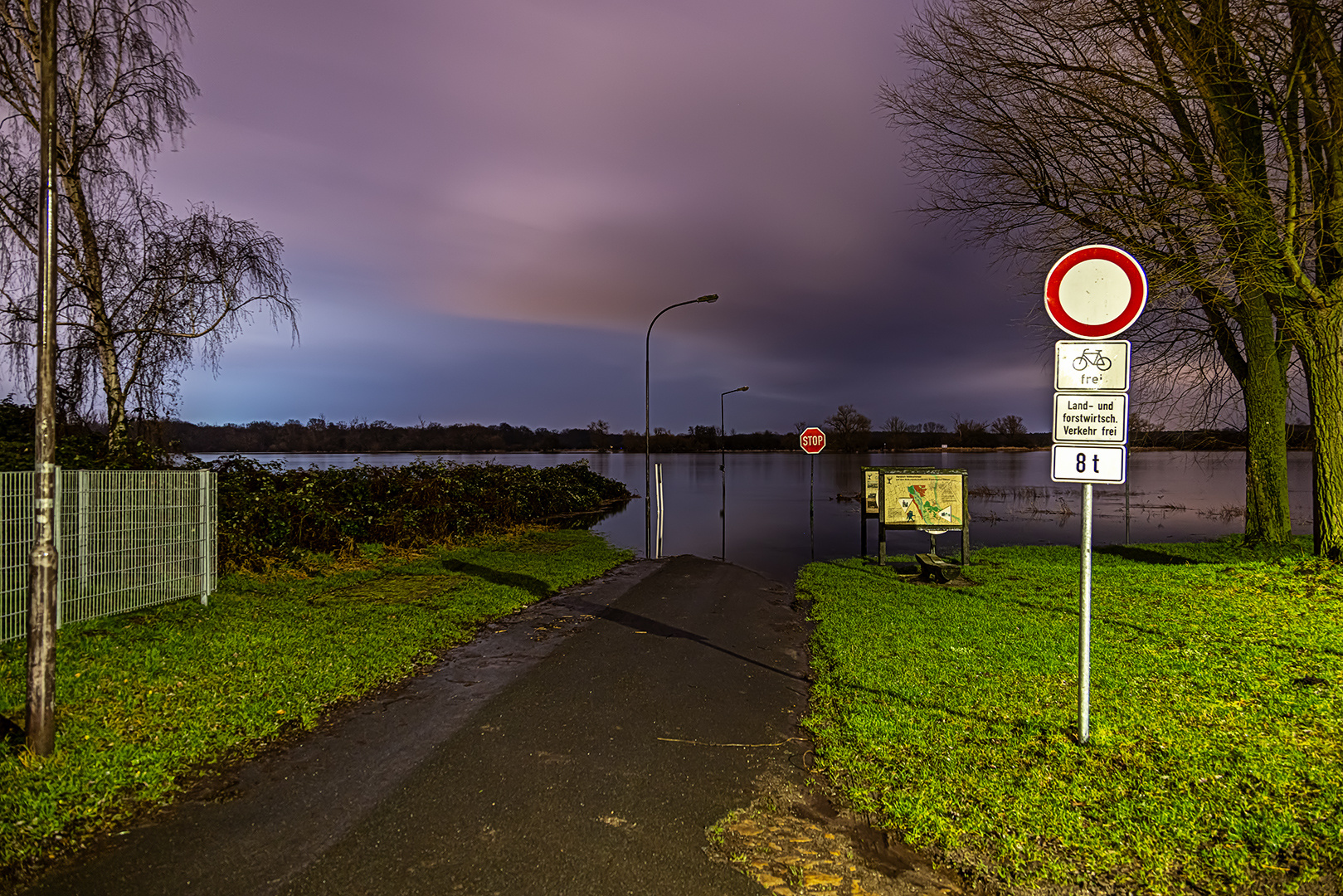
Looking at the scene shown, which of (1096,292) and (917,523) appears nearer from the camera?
(1096,292)

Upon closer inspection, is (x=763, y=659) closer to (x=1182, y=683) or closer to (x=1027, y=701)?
(x=1027, y=701)

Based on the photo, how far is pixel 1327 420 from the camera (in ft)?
33.7

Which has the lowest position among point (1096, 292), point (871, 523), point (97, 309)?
point (871, 523)

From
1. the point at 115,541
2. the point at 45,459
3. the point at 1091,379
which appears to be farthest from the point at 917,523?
the point at 45,459

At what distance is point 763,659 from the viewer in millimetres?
7109

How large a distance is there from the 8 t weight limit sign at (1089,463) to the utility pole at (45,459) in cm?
639

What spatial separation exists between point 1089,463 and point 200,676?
24.2ft

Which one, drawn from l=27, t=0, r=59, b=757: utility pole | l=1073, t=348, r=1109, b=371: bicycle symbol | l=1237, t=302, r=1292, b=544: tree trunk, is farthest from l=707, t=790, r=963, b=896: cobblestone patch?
l=1237, t=302, r=1292, b=544: tree trunk

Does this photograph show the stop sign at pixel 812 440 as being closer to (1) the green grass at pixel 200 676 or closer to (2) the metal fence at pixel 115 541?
(1) the green grass at pixel 200 676

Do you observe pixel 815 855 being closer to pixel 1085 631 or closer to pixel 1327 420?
pixel 1085 631

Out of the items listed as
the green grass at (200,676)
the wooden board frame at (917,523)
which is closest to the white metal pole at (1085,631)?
the green grass at (200,676)

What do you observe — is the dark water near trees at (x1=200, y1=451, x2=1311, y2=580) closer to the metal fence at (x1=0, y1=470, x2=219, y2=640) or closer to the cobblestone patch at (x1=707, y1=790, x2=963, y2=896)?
the metal fence at (x1=0, y1=470, x2=219, y2=640)

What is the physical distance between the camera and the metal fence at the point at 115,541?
665cm

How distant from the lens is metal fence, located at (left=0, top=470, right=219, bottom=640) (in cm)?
665
